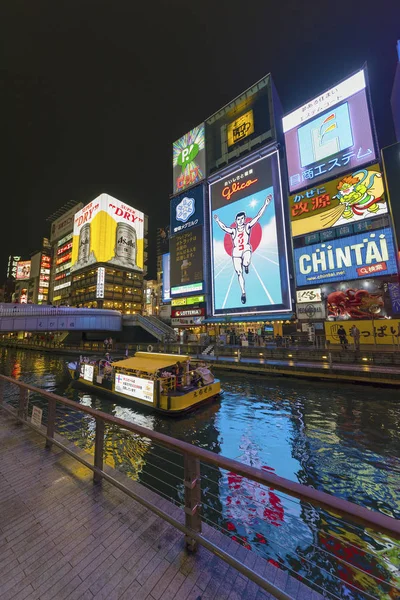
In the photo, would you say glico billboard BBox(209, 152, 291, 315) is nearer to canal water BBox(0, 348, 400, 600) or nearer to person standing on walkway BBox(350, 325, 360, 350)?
person standing on walkway BBox(350, 325, 360, 350)

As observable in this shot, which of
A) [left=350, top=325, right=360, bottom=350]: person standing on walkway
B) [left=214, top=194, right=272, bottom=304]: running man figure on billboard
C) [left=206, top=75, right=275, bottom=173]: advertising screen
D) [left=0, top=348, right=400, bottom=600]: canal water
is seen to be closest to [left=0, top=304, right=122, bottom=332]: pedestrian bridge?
[left=0, top=348, right=400, bottom=600]: canal water

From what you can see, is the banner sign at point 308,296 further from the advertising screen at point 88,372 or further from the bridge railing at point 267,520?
the bridge railing at point 267,520

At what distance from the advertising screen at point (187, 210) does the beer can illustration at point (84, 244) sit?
42274 mm

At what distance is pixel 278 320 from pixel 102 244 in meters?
67.4

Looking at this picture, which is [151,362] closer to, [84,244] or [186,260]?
[186,260]

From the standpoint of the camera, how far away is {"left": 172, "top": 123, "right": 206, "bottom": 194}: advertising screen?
181ft

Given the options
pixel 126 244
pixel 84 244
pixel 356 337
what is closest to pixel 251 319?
pixel 356 337

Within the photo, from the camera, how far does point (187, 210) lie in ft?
175

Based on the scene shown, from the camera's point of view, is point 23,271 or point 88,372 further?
point 23,271

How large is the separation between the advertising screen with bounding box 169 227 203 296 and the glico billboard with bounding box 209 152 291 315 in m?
4.21

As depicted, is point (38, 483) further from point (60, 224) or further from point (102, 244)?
point (60, 224)

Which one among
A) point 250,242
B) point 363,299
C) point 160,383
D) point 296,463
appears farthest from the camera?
point 250,242

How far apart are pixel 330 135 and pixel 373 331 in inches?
1127

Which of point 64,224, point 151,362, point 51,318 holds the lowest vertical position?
point 151,362
